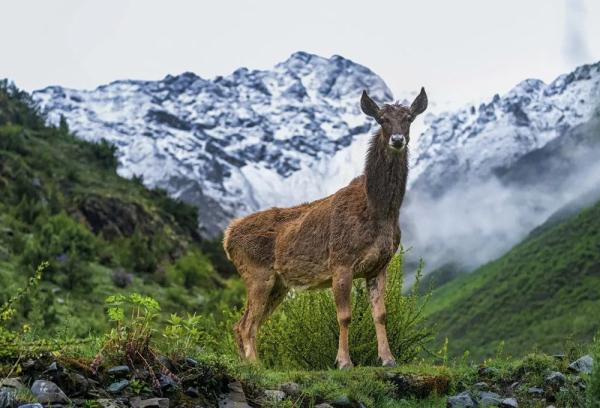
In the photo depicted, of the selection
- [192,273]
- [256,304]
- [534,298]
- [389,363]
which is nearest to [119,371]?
[389,363]

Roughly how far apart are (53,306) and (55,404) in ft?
61.9

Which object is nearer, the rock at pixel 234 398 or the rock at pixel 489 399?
the rock at pixel 234 398

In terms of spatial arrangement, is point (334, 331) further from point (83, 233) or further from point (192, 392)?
point (83, 233)

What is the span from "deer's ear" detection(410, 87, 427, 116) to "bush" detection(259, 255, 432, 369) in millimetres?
3128

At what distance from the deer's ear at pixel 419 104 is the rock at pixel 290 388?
4.49 metres

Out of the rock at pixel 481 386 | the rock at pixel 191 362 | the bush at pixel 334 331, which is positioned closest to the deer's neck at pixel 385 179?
the bush at pixel 334 331

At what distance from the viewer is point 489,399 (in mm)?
8211

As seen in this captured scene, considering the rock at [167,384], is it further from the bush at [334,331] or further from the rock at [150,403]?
the bush at [334,331]

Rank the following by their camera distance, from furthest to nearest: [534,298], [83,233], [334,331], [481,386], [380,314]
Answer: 1. [534,298]
2. [83,233]
3. [334,331]
4. [380,314]
5. [481,386]

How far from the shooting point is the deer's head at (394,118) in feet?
32.7

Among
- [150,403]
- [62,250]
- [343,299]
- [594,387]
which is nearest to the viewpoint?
[150,403]

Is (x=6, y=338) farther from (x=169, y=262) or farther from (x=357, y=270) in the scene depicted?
(x=169, y=262)

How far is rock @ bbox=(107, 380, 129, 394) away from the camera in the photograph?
6.48m

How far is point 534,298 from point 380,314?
92.4 meters
